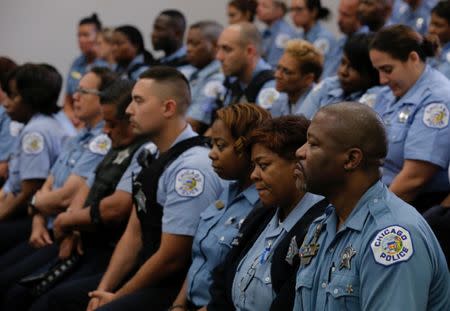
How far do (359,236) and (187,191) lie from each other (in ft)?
3.86

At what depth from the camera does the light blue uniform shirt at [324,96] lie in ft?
12.5

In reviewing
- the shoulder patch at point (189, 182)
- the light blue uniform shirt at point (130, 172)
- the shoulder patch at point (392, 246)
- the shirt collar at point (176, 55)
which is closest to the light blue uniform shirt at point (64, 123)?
the light blue uniform shirt at point (130, 172)

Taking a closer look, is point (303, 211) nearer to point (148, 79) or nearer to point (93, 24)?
point (148, 79)

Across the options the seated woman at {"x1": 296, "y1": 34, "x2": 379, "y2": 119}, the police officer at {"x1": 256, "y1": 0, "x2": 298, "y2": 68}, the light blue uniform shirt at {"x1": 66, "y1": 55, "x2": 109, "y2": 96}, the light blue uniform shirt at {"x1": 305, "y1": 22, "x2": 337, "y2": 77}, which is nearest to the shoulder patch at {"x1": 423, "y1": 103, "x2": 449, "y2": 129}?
the seated woman at {"x1": 296, "y1": 34, "x2": 379, "y2": 119}

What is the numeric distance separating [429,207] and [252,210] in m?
0.78

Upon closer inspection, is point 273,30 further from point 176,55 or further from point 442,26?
point 442,26

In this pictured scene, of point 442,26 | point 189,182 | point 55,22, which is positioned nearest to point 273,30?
point 442,26

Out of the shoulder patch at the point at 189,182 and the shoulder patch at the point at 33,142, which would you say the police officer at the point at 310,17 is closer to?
the shoulder patch at the point at 33,142

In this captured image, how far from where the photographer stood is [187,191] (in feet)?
10.1

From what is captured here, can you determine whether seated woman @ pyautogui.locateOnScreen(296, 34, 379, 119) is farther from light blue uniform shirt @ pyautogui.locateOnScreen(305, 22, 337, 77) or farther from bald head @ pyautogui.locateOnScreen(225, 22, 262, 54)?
light blue uniform shirt @ pyautogui.locateOnScreen(305, 22, 337, 77)

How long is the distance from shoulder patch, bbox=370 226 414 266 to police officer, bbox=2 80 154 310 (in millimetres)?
1736

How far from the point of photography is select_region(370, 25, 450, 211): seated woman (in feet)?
10.2

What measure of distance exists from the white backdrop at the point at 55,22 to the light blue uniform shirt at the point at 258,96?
11.1 feet

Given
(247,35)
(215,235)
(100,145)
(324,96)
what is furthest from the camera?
(247,35)
